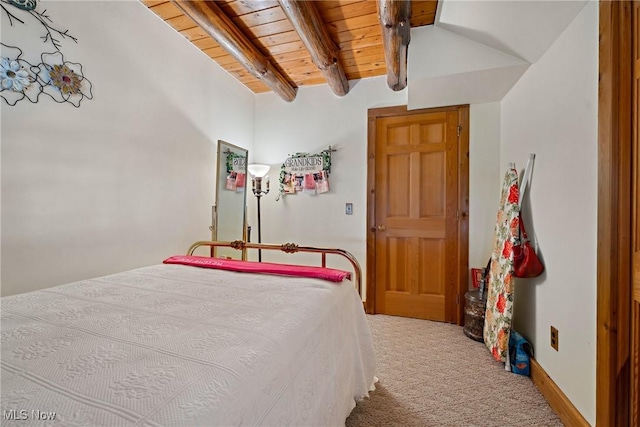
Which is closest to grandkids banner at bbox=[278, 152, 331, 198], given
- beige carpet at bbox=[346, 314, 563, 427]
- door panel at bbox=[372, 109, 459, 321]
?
door panel at bbox=[372, 109, 459, 321]

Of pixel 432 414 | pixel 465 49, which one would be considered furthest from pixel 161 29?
pixel 432 414

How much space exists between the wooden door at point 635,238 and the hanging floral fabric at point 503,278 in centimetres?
78

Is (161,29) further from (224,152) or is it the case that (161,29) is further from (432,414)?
(432,414)

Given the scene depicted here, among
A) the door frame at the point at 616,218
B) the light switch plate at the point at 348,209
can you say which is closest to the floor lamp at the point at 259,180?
the light switch plate at the point at 348,209

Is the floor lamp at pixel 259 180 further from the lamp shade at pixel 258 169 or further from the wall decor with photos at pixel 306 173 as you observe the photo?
the wall decor with photos at pixel 306 173

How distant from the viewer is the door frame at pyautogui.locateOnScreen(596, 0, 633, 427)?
1.14m

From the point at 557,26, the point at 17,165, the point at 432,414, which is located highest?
the point at 557,26

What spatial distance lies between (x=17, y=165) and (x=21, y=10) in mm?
846

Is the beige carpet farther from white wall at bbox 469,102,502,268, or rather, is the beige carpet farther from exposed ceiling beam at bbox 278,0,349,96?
exposed ceiling beam at bbox 278,0,349,96

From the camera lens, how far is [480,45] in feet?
6.59

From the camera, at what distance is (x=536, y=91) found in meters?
1.88

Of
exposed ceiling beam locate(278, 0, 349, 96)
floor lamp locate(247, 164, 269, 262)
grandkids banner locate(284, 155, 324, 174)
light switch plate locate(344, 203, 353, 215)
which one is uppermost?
exposed ceiling beam locate(278, 0, 349, 96)

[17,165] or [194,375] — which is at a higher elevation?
[17,165]

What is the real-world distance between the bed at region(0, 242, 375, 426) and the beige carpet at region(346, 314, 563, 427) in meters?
0.29
